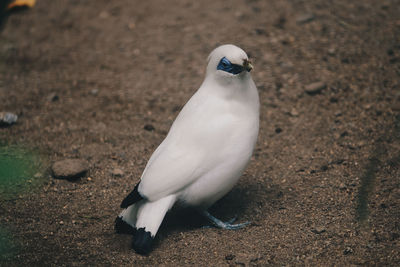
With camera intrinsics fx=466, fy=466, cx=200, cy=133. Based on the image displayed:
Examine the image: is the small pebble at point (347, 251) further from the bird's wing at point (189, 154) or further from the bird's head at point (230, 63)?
the bird's head at point (230, 63)

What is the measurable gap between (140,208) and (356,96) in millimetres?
2623

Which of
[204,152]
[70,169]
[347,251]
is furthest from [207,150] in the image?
[70,169]

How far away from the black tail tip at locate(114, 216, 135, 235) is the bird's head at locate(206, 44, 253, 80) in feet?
3.95

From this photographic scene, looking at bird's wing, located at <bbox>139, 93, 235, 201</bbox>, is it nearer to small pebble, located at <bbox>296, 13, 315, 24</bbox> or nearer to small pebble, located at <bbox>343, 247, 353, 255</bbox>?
small pebble, located at <bbox>343, 247, 353, 255</bbox>

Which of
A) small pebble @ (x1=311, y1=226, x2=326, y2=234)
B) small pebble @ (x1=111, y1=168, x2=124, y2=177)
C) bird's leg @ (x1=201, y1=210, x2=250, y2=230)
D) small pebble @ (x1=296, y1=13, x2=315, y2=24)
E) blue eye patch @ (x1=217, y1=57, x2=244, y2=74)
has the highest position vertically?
blue eye patch @ (x1=217, y1=57, x2=244, y2=74)

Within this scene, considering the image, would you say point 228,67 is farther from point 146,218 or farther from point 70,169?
point 70,169

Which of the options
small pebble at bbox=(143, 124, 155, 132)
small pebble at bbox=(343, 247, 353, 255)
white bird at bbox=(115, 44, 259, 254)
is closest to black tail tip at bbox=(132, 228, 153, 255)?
white bird at bbox=(115, 44, 259, 254)

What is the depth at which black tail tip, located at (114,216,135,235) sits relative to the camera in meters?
3.26

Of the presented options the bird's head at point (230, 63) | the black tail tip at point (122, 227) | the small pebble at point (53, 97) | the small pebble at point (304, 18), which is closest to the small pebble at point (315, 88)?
the small pebble at point (304, 18)

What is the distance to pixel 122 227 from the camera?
3.28 meters

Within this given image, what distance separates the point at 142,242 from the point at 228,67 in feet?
4.19

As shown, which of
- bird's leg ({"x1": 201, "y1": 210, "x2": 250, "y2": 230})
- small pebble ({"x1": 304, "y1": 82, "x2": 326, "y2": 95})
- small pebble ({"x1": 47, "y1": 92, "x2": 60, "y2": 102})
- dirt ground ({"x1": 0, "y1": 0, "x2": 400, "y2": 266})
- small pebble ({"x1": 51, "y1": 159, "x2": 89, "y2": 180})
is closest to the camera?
dirt ground ({"x1": 0, "y1": 0, "x2": 400, "y2": 266})

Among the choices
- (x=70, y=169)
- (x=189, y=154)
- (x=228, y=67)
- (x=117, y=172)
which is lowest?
(x=117, y=172)

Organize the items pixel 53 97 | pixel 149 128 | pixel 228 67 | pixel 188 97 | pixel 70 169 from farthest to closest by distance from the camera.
A: pixel 53 97, pixel 188 97, pixel 149 128, pixel 70 169, pixel 228 67
